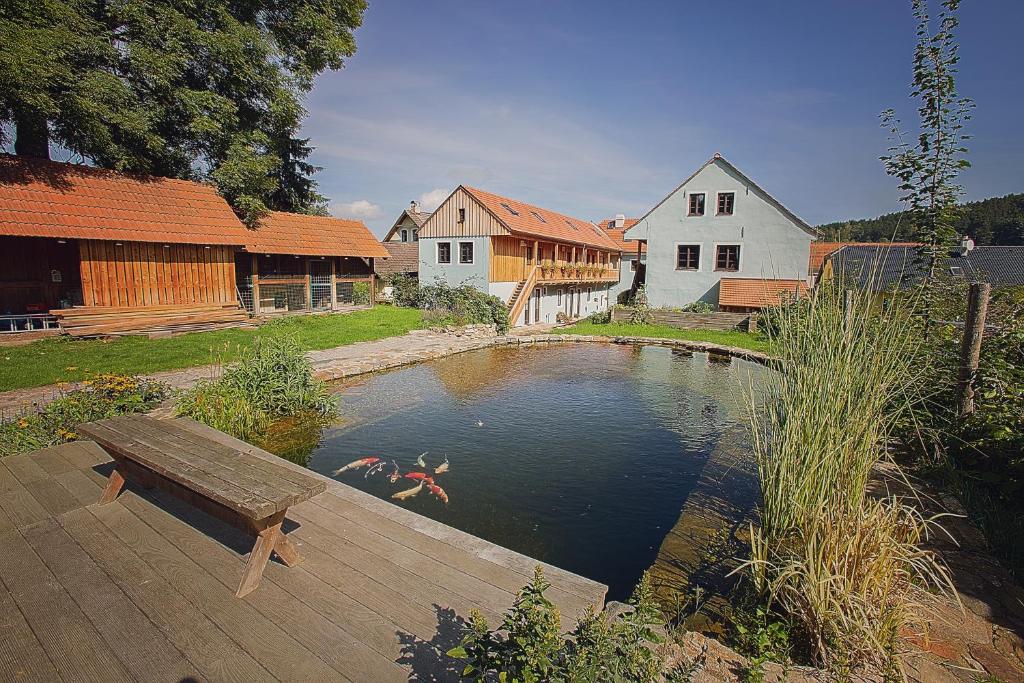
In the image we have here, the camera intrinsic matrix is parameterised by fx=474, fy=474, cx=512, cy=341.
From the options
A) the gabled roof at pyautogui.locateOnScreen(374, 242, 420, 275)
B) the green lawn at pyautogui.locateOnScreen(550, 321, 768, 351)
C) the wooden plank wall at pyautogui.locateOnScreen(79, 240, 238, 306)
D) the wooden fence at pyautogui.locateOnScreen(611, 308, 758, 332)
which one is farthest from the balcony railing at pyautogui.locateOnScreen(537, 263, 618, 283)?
the wooden plank wall at pyautogui.locateOnScreen(79, 240, 238, 306)

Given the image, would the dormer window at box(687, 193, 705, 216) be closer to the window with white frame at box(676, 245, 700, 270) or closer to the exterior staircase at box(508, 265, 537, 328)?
the window with white frame at box(676, 245, 700, 270)

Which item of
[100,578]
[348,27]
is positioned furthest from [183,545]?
[348,27]

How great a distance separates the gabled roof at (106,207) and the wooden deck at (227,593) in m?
12.1

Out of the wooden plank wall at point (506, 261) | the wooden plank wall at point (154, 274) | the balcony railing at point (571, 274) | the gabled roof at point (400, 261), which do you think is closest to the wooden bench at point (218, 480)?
the wooden plank wall at point (154, 274)

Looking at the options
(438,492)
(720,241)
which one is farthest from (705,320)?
(438,492)

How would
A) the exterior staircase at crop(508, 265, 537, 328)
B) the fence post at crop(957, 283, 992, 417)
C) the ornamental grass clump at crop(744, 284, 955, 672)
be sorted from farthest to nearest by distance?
the exterior staircase at crop(508, 265, 537, 328) < the fence post at crop(957, 283, 992, 417) < the ornamental grass clump at crop(744, 284, 955, 672)

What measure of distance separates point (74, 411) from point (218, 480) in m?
4.39

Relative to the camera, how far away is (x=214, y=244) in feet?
49.7

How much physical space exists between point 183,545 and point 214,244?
1455 cm

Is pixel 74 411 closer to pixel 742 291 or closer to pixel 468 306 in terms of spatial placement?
pixel 468 306

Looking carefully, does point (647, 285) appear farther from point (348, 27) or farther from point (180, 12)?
point (180, 12)

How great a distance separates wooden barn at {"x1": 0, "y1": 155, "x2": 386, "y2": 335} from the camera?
1242 centimetres

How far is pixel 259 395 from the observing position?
7551 millimetres

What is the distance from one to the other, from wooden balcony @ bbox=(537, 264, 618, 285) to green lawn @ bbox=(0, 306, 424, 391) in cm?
884
